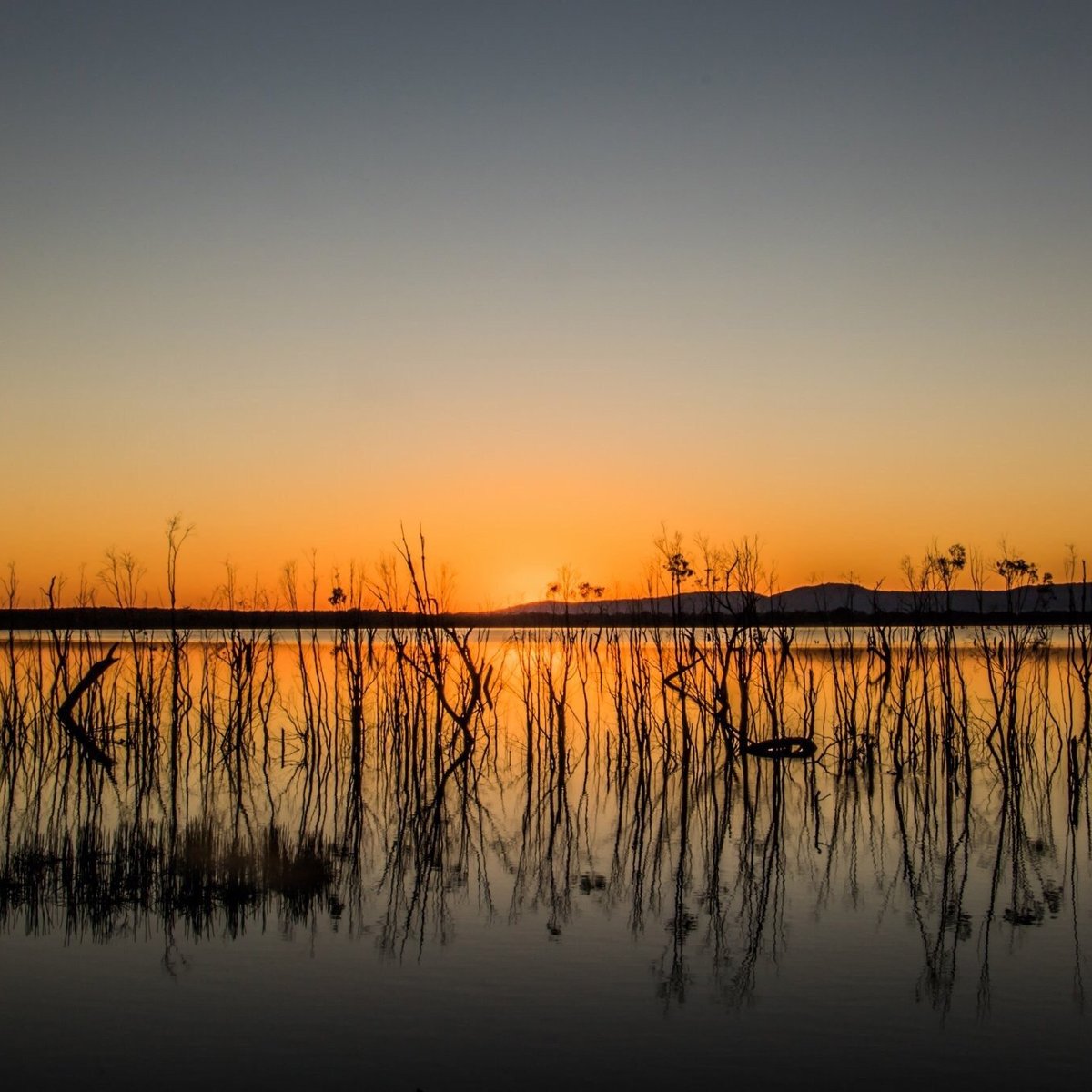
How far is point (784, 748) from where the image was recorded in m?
13.9

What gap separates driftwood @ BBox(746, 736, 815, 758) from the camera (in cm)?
1338

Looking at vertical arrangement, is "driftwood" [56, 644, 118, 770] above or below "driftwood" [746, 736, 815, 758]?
above

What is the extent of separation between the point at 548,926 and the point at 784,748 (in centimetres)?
762

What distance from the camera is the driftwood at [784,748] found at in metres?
13.4

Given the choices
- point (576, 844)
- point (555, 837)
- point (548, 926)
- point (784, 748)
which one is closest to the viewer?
point (548, 926)

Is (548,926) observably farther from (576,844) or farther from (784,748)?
(784,748)

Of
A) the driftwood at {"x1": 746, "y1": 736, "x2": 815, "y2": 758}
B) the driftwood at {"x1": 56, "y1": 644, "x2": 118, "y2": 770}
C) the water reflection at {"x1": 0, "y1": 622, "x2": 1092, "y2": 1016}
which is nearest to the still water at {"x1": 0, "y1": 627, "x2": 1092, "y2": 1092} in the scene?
the water reflection at {"x1": 0, "y1": 622, "x2": 1092, "y2": 1016}

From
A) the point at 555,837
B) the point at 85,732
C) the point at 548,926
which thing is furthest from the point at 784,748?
the point at 85,732

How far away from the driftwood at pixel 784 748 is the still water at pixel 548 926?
31 cm

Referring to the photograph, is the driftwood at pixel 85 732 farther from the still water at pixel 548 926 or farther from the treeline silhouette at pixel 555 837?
the still water at pixel 548 926

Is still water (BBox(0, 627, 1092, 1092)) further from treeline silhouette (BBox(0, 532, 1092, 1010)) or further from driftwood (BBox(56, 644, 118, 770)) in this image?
driftwood (BBox(56, 644, 118, 770))

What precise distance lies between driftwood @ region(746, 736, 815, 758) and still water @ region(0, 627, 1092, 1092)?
31 centimetres

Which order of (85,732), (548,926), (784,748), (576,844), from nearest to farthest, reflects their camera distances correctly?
(548,926)
(576,844)
(784,748)
(85,732)

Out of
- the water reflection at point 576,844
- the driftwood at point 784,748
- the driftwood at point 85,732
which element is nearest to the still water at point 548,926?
the water reflection at point 576,844
